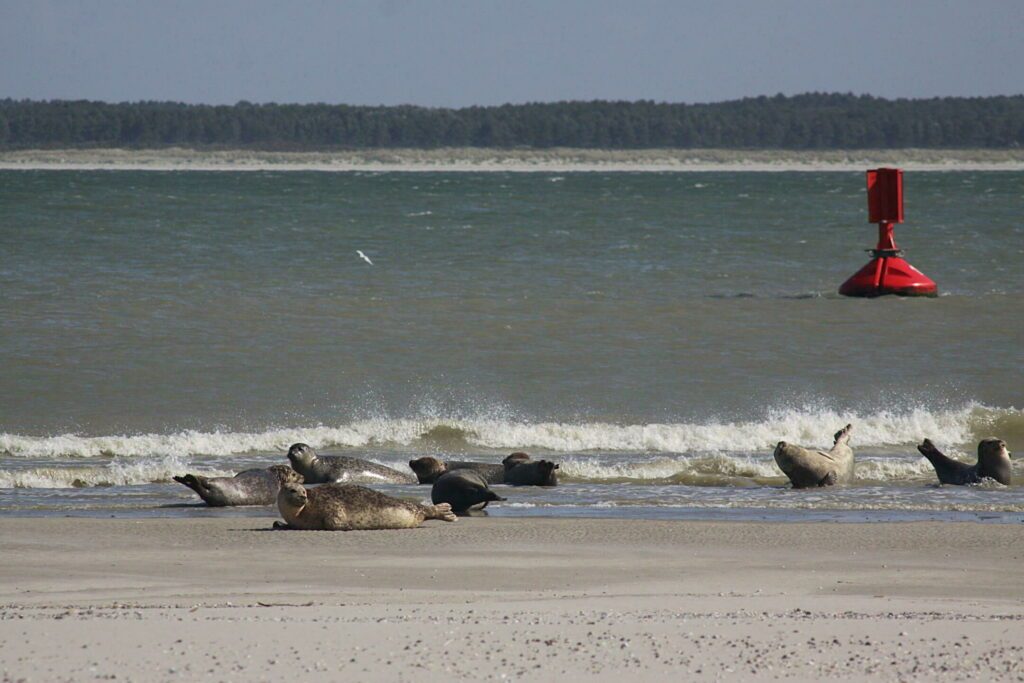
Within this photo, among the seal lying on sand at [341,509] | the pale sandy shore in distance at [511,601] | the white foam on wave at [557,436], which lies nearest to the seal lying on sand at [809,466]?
the pale sandy shore in distance at [511,601]

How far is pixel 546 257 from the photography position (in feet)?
86.2

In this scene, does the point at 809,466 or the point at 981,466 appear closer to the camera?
the point at 809,466

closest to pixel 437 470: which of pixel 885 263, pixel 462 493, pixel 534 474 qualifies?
pixel 534 474

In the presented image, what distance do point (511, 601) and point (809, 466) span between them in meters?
3.98

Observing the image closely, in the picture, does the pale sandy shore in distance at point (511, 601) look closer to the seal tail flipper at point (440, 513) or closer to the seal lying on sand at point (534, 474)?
the seal tail flipper at point (440, 513)

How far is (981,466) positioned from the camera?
9.44m

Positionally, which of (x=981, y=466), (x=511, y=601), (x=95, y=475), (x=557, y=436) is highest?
(x=511, y=601)

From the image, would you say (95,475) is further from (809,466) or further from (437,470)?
(809,466)

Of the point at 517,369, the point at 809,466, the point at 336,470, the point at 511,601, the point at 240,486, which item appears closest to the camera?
the point at 511,601

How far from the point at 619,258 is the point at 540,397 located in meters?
13.2

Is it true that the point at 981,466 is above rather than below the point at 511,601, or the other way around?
below

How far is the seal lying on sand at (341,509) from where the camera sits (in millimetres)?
7719

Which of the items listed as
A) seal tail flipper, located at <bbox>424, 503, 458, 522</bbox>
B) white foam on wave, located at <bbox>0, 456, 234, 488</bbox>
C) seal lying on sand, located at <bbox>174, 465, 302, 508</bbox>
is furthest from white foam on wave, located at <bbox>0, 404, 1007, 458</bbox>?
seal tail flipper, located at <bbox>424, 503, 458, 522</bbox>

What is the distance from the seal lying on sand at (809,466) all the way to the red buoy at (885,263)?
9.59 meters
